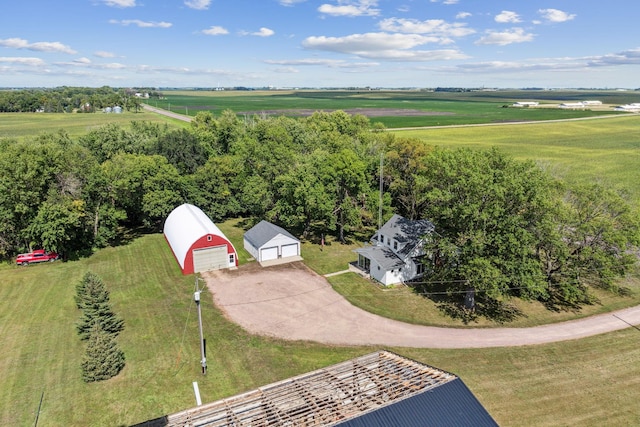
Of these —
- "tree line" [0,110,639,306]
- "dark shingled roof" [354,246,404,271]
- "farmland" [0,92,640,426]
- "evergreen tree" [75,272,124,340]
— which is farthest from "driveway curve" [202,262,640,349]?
"evergreen tree" [75,272,124,340]

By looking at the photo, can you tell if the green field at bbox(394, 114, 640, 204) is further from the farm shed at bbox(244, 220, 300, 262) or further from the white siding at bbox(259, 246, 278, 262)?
the white siding at bbox(259, 246, 278, 262)

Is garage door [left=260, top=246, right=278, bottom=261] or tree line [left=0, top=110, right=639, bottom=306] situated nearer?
tree line [left=0, top=110, right=639, bottom=306]

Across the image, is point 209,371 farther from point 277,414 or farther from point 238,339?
point 277,414

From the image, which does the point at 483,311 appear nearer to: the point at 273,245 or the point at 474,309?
the point at 474,309

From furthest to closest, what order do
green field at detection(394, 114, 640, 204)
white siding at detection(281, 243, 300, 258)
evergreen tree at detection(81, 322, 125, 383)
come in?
green field at detection(394, 114, 640, 204), white siding at detection(281, 243, 300, 258), evergreen tree at detection(81, 322, 125, 383)

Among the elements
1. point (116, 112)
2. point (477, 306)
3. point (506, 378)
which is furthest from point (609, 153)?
point (116, 112)

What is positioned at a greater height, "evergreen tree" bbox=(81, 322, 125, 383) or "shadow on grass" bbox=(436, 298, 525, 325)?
"evergreen tree" bbox=(81, 322, 125, 383)

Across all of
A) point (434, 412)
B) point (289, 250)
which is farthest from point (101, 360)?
point (289, 250)
